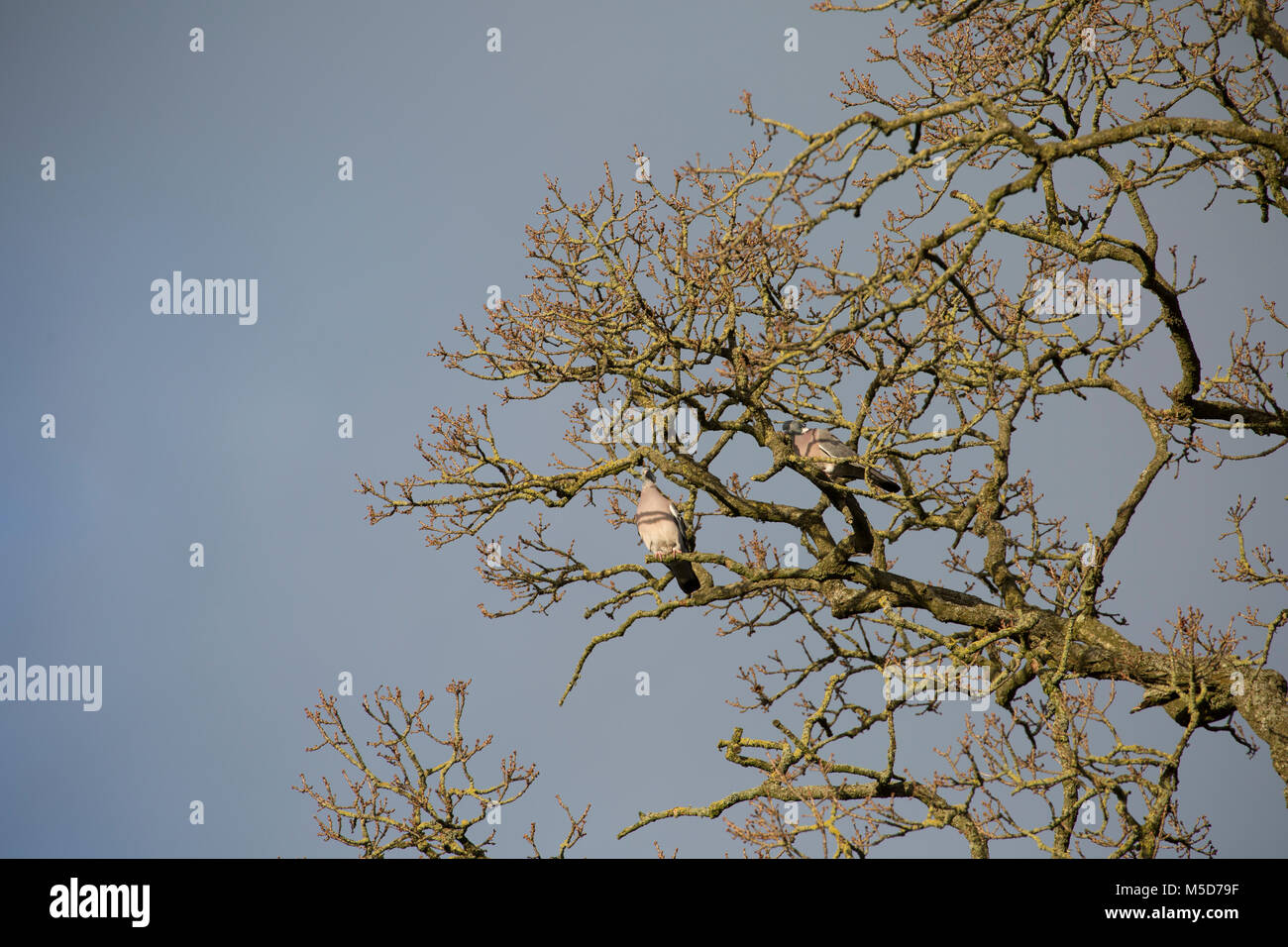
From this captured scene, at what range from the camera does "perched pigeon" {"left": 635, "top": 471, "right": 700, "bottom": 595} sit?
973 centimetres

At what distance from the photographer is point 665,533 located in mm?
9750

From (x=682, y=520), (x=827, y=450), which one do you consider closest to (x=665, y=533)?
(x=682, y=520)

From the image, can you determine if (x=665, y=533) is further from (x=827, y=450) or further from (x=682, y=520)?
(x=827, y=450)

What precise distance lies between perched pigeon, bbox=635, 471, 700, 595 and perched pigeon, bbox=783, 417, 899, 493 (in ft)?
3.25

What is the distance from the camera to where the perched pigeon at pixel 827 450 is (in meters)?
9.85

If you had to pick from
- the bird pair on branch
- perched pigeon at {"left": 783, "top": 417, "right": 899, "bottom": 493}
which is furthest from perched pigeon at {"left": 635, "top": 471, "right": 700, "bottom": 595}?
perched pigeon at {"left": 783, "top": 417, "right": 899, "bottom": 493}

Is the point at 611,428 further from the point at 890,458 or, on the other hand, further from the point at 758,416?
the point at 890,458

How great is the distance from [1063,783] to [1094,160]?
400 centimetres

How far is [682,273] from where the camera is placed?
356 inches

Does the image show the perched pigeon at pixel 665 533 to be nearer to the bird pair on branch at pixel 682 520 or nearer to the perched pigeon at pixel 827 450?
the bird pair on branch at pixel 682 520

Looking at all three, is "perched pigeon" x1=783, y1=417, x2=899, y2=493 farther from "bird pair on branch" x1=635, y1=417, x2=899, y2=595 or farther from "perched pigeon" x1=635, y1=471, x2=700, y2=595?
"perched pigeon" x1=635, y1=471, x2=700, y2=595

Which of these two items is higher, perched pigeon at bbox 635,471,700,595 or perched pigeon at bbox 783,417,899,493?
perched pigeon at bbox 783,417,899,493
